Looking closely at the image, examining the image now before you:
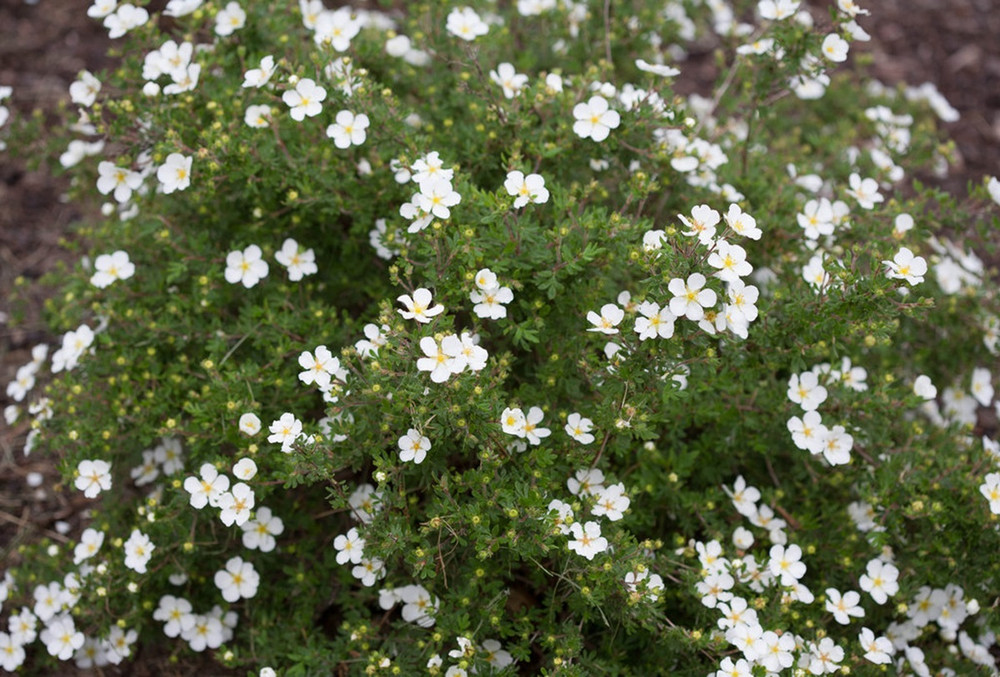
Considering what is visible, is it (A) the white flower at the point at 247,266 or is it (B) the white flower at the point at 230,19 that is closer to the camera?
(A) the white flower at the point at 247,266

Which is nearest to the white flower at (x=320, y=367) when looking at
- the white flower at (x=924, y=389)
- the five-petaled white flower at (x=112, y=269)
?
the five-petaled white flower at (x=112, y=269)

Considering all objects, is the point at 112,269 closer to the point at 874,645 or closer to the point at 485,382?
the point at 485,382

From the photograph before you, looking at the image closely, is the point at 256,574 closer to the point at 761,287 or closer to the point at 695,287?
the point at 695,287

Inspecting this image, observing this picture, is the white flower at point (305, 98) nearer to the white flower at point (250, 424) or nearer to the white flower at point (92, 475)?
the white flower at point (250, 424)

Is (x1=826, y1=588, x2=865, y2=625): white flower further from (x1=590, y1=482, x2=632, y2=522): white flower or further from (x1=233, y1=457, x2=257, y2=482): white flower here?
(x1=233, y1=457, x2=257, y2=482): white flower

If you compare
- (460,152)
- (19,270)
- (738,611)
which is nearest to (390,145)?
(460,152)

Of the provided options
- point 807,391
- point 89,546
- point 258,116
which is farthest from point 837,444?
point 89,546
